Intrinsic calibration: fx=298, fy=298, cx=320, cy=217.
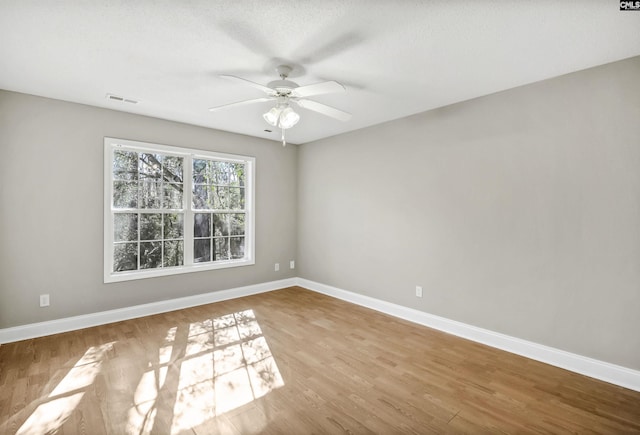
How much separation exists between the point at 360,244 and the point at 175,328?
2.68m

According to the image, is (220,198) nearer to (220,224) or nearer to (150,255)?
(220,224)

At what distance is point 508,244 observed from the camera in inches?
119

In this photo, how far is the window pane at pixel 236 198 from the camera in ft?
16.0

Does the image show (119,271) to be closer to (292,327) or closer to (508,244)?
(292,327)

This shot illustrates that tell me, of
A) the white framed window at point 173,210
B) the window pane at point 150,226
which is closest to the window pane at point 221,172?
the white framed window at point 173,210

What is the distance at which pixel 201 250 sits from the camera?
14.8 feet

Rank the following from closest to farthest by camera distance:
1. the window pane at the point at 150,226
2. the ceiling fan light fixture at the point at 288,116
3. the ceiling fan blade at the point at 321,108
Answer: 1. the ceiling fan light fixture at the point at 288,116
2. the ceiling fan blade at the point at 321,108
3. the window pane at the point at 150,226

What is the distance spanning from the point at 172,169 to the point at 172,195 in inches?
14.5

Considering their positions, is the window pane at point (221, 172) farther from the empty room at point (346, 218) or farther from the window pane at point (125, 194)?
the window pane at point (125, 194)

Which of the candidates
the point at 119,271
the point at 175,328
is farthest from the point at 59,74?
the point at 175,328

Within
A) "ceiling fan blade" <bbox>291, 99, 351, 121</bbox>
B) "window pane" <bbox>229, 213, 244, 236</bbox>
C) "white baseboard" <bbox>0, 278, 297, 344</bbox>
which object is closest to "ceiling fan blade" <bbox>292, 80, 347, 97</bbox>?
"ceiling fan blade" <bbox>291, 99, 351, 121</bbox>

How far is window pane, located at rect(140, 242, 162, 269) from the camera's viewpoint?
398cm

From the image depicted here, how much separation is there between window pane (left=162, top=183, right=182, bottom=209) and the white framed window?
0.5 inches

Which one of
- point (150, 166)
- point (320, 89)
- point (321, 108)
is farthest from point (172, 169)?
point (320, 89)
